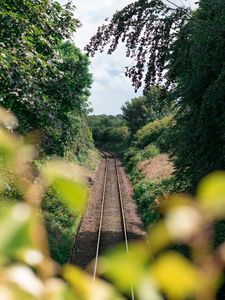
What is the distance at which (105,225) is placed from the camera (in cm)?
2167

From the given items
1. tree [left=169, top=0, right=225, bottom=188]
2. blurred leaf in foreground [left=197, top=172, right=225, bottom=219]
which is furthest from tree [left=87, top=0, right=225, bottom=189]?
blurred leaf in foreground [left=197, top=172, right=225, bottom=219]

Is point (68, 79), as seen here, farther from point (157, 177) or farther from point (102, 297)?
point (157, 177)

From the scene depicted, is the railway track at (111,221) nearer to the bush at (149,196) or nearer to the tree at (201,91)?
the bush at (149,196)

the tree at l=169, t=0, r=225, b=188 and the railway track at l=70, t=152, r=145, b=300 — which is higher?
the tree at l=169, t=0, r=225, b=188

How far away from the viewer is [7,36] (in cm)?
1090

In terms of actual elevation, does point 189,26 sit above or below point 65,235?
above

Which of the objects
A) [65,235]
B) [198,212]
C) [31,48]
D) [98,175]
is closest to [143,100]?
[98,175]

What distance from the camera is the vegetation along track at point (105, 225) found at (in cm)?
1739

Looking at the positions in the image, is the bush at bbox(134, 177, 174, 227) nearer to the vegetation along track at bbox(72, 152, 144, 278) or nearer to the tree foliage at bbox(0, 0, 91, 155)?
the vegetation along track at bbox(72, 152, 144, 278)

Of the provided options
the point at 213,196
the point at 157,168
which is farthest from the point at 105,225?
the point at 213,196

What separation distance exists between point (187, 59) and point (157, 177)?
18968 mm

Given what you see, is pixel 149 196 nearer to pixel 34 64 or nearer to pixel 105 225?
pixel 105 225

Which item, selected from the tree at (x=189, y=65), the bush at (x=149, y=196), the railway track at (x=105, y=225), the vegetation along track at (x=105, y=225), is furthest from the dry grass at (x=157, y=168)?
the tree at (x=189, y=65)

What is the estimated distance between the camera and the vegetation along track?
17.4m
